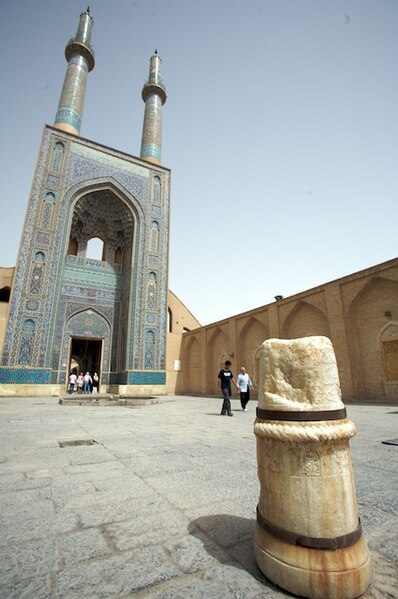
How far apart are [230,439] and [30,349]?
11755 mm

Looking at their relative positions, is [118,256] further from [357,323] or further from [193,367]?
[357,323]

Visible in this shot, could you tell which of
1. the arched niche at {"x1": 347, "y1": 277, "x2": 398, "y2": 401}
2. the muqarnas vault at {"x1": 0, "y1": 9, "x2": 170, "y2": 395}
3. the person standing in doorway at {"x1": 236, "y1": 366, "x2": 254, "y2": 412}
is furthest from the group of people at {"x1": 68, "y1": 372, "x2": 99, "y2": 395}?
the arched niche at {"x1": 347, "y1": 277, "x2": 398, "y2": 401}

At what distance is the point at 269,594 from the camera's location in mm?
1096

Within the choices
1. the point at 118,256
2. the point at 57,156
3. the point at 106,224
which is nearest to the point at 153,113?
the point at 57,156

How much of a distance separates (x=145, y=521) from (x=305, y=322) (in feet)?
41.9

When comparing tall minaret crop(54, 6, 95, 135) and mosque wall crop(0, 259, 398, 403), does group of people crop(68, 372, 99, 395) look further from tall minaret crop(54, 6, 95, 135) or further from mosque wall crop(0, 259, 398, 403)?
tall minaret crop(54, 6, 95, 135)

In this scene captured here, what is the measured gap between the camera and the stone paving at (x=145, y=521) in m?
1.15

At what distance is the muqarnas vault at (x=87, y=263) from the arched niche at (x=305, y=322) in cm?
638

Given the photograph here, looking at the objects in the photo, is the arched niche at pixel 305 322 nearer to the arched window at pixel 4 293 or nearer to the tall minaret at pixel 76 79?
the tall minaret at pixel 76 79

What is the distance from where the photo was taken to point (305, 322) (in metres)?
13.4

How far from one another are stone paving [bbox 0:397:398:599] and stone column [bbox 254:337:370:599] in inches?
3.9

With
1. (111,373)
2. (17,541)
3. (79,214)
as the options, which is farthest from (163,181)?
(17,541)

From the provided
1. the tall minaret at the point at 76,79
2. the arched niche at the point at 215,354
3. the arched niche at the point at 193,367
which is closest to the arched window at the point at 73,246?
the tall minaret at the point at 76,79

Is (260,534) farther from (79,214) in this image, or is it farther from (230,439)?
(79,214)
